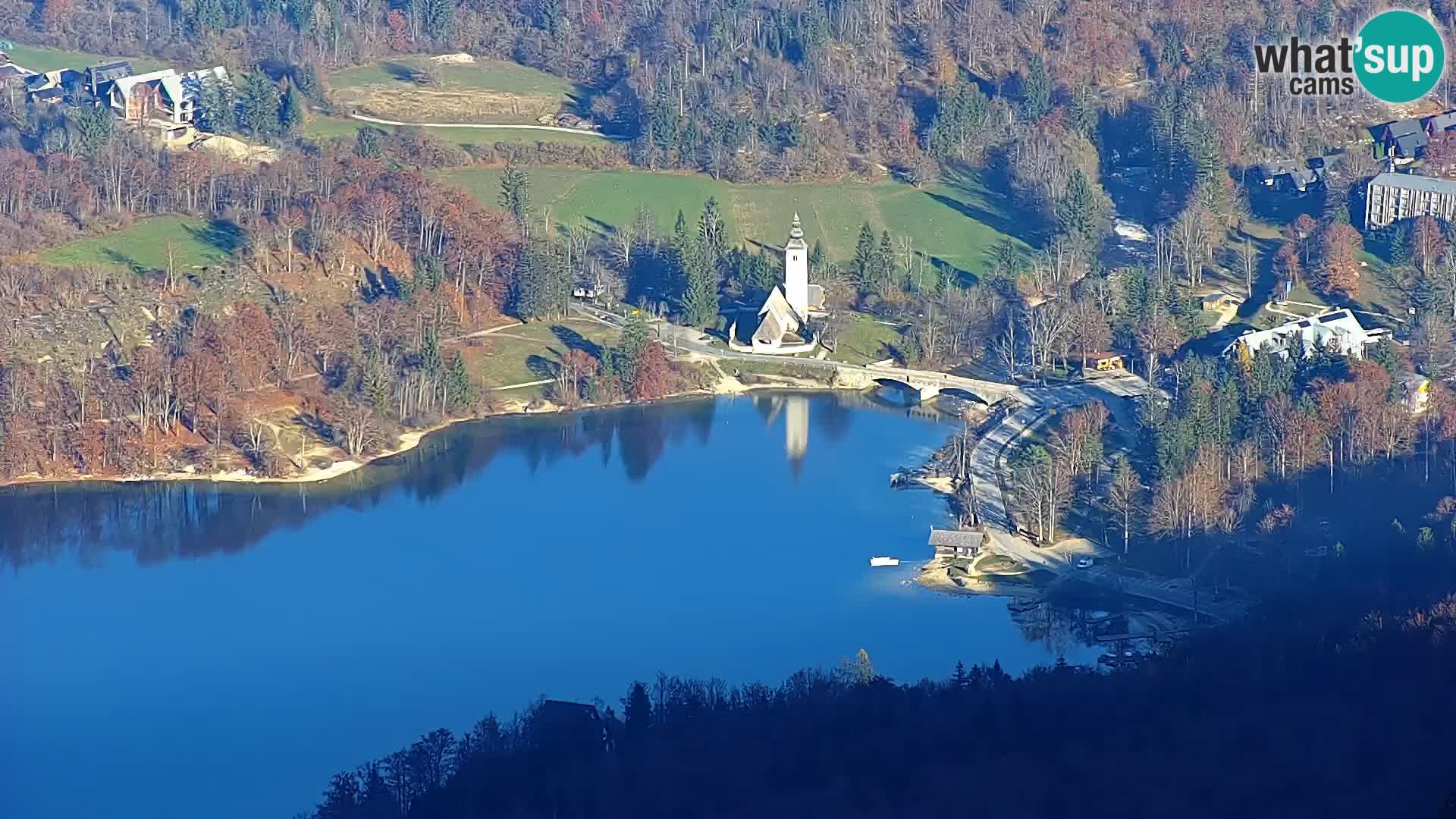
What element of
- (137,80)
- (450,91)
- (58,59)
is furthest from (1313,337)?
(58,59)

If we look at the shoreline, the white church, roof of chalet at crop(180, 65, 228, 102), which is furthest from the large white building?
roof of chalet at crop(180, 65, 228, 102)

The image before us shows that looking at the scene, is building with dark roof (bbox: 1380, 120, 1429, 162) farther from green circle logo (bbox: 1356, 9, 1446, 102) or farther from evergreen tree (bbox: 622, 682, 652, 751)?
evergreen tree (bbox: 622, 682, 652, 751)

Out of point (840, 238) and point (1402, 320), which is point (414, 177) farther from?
point (1402, 320)

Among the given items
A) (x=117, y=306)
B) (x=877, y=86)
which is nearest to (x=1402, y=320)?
(x=877, y=86)

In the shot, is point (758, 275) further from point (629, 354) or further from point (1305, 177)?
point (1305, 177)

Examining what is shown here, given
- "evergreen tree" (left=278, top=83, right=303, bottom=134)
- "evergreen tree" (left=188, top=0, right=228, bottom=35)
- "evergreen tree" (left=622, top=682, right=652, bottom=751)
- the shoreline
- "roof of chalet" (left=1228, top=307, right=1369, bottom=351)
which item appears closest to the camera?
"evergreen tree" (left=622, top=682, right=652, bottom=751)

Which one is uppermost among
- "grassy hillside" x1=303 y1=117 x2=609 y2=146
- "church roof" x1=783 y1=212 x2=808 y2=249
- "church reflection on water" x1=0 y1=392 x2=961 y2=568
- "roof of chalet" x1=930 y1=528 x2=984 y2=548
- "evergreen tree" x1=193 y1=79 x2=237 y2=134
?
"evergreen tree" x1=193 y1=79 x2=237 y2=134

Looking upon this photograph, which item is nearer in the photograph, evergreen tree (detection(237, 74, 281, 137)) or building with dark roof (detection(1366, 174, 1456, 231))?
building with dark roof (detection(1366, 174, 1456, 231))
